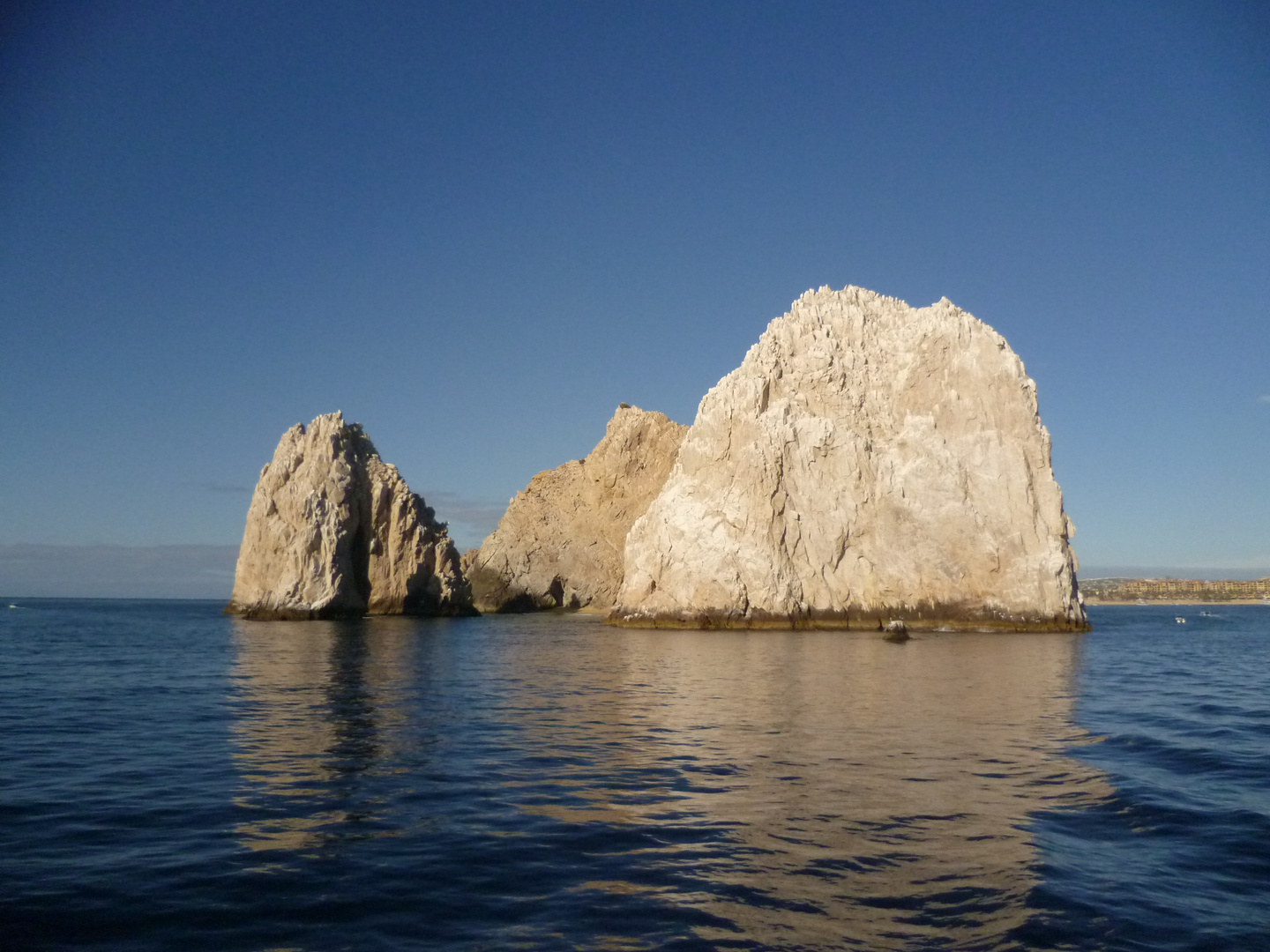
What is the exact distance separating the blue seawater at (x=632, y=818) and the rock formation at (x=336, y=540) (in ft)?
175

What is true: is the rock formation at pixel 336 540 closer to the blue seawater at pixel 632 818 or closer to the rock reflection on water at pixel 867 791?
the blue seawater at pixel 632 818

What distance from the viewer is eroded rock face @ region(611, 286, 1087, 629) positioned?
63.1 m

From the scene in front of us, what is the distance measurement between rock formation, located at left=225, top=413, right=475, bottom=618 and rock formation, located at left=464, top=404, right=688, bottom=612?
1864cm

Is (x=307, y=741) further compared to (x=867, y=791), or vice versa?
(x=307, y=741)

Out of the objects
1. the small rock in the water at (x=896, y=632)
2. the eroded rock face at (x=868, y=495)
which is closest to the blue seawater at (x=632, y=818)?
the small rock in the water at (x=896, y=632)

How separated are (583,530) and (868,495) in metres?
56.3

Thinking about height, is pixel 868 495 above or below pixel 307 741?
above

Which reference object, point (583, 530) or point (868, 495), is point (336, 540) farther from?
point (868, 495)

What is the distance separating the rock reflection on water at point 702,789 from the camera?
28.8 feet

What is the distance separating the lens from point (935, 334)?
6725cm

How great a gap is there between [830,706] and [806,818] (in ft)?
39.6

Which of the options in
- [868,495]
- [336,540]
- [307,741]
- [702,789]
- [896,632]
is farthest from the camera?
[336,540]

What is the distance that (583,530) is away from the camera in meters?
117

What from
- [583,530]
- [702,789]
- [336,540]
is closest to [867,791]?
[702,789]
